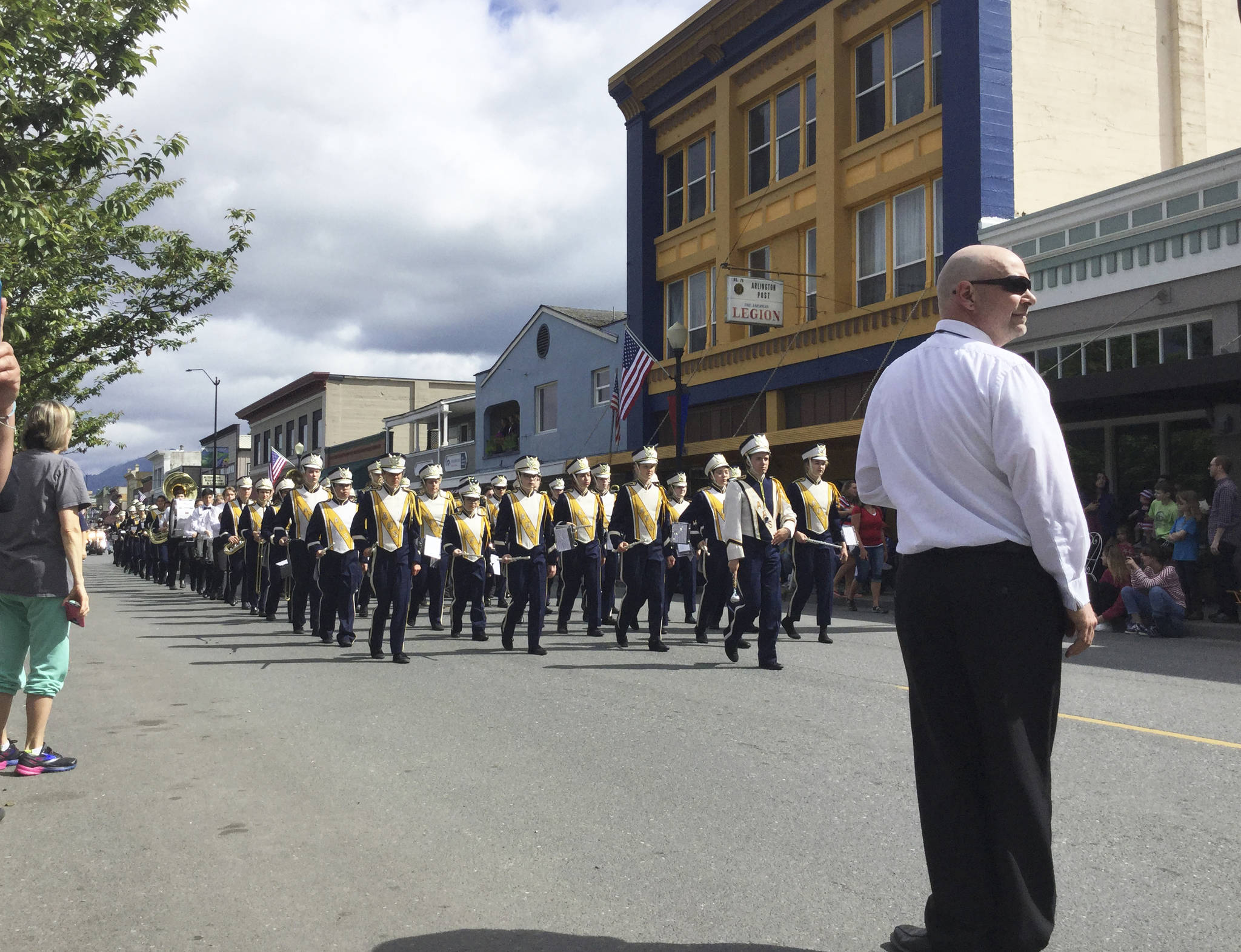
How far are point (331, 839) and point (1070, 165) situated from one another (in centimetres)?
2058

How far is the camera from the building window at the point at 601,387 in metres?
34.0

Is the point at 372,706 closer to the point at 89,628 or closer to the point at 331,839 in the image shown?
the point at 331,839

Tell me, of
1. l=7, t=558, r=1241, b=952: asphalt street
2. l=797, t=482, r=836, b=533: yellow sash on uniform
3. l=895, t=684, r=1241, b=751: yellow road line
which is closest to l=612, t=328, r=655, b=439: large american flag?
l=797, t=482, r=836, b=533: yellow sash on uniform

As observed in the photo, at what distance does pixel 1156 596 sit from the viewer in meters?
13.3

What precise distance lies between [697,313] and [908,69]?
28.5ft

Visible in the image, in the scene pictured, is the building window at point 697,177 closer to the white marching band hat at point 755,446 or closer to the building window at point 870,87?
the building window at point 870,87

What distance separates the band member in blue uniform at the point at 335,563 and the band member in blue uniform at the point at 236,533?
20.3ft

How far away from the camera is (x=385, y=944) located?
12.6ft

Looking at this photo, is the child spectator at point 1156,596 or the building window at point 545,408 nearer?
the child spectator at point 1156,596

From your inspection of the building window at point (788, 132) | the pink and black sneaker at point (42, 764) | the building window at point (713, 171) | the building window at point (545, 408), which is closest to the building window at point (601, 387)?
the building window at point (545, 408)

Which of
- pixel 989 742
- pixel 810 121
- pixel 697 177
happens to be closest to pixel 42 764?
pixel 989 742

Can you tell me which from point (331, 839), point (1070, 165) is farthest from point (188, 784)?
point (1070, 165)

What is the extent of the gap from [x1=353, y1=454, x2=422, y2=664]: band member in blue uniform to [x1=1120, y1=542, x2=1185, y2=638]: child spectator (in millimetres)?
7917

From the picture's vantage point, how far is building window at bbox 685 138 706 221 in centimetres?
3006
